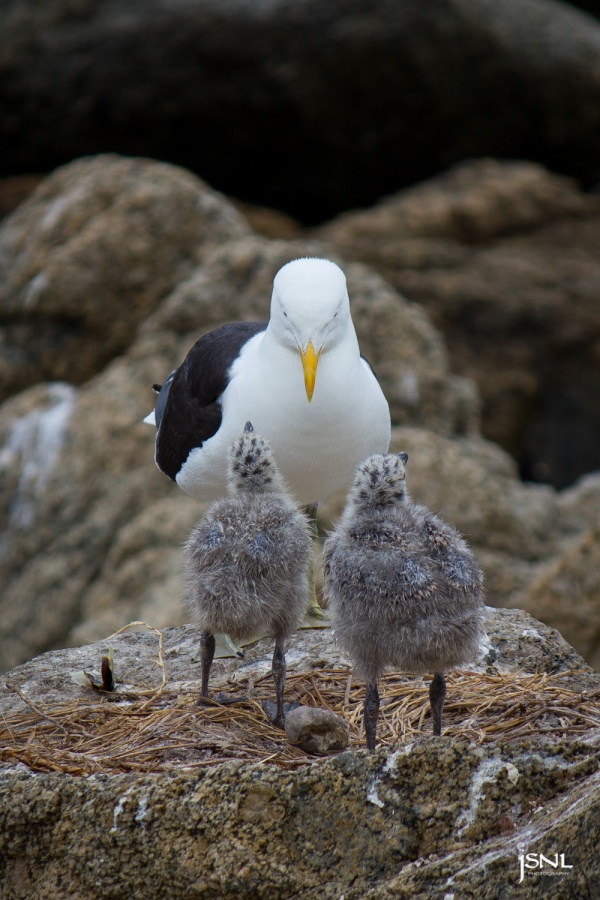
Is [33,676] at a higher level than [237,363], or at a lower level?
lower

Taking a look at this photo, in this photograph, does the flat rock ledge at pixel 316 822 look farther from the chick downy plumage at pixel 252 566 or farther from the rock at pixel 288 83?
the rock at pixel 288 83

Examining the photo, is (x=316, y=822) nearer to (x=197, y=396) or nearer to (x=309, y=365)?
(x=309, y=365)

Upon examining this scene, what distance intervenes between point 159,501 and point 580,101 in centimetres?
827

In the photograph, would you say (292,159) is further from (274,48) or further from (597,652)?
(597,652)

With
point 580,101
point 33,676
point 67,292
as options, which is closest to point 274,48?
point 580,101

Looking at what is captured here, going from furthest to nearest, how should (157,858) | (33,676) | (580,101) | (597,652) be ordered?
(580,101) → (597,652) → (33,676) → (157,858)

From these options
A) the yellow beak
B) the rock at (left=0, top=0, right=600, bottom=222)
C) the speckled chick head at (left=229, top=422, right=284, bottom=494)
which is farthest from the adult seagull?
the rock at (left=0, top=0, right=600, bottom=222)

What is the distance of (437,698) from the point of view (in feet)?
13.5

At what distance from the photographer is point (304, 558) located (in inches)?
175

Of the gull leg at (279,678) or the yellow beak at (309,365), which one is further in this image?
the yellow beak at (309,365)

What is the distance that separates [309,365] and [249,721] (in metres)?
1.45

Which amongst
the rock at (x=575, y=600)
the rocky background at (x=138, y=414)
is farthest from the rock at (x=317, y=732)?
the rock at (x=575, y=600)

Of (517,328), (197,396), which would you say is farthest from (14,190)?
(197,396)

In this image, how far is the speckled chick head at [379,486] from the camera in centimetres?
422
